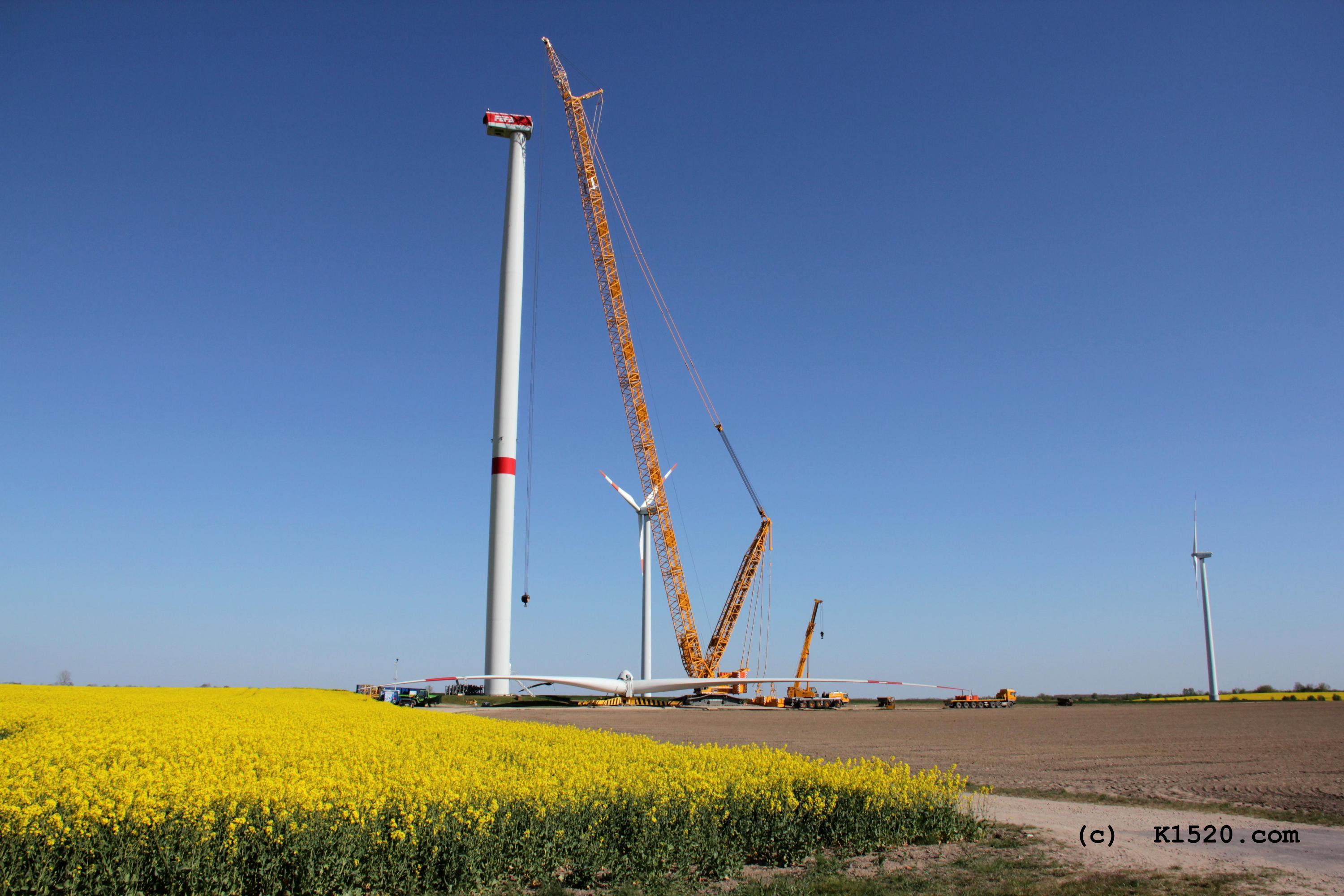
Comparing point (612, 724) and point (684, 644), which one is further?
point (684, 644)

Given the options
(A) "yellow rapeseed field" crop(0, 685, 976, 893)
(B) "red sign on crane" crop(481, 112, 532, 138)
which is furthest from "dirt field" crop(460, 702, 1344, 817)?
(B) "red sign on crane" crop(481, 112, 532, 138)

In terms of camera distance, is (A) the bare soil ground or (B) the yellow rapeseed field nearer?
(B) the yellow rapeseed field

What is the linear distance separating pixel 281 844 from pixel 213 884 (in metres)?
0.92

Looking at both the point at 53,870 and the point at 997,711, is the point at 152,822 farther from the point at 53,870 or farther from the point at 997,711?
the point at 997,711

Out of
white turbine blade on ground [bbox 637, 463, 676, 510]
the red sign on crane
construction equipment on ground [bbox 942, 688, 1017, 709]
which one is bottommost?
construction equipment on ground [bbox 942, 688, 1017, 709]

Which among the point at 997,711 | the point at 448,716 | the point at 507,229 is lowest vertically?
the point at 997,711

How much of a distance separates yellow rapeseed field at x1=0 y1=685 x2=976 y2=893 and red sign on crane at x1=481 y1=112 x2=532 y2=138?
217 feet

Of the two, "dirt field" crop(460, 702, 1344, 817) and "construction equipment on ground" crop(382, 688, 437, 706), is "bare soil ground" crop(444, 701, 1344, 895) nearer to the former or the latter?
"dirt field" crop(460, 702, 1344, 817)

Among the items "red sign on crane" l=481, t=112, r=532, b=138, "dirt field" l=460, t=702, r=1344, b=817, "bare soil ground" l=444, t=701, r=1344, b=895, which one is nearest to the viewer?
"bare soil ground" l=444, t=701, r=1344, b=895

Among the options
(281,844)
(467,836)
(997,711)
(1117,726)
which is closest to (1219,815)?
(467,836)

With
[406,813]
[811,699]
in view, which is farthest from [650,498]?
[406,813]

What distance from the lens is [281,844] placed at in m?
11.8

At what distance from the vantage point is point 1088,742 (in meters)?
42.3

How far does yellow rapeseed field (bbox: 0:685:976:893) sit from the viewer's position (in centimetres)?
1145
